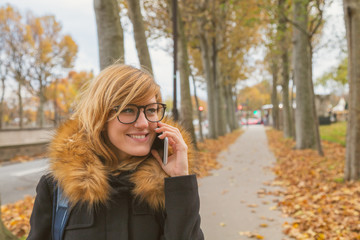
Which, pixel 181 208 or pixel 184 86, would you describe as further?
pixel 184 86

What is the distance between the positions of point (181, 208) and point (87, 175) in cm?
52

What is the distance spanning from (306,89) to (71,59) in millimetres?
25770

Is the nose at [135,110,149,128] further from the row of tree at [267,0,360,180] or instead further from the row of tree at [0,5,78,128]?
the row of tree at [0,5,78,128]

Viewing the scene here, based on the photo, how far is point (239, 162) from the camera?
1085 centimetres

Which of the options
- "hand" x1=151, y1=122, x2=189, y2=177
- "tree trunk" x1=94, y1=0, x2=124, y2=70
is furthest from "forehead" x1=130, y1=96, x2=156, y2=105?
"tree trunk" x1=94, y1=0, x2=124, y2=70

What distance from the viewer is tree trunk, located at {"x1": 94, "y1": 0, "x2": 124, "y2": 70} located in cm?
475

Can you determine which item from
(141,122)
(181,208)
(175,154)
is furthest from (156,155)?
(181,208)

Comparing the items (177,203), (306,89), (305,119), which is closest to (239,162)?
(305,119)

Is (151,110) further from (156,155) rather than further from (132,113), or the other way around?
(156,155)

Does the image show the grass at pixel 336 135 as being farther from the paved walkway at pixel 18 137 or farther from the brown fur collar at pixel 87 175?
the paved walkway at pixel 18 137

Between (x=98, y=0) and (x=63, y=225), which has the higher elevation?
(x=98, y=0)

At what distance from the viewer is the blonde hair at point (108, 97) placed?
146cm

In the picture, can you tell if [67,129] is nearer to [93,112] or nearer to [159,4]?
[93,112]

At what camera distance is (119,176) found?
1.54 meters
